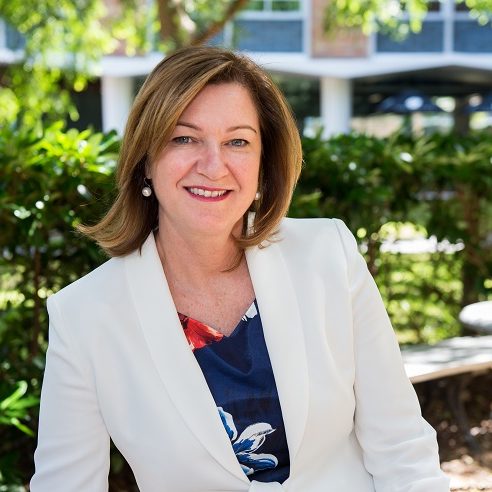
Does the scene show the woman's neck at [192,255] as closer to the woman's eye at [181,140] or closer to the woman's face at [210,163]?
the woman's face at [210,163]

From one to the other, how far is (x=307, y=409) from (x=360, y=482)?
260 millimetres

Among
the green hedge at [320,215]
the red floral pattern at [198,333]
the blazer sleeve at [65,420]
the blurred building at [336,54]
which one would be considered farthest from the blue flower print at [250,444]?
the blurred building at [336,54]

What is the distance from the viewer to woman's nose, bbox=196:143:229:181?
2017 mm

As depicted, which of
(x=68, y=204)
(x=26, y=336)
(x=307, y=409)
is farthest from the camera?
(x=26, y=336)

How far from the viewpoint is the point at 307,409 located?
202 cm

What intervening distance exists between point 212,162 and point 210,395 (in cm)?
53

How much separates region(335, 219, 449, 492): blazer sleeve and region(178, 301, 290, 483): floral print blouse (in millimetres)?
214

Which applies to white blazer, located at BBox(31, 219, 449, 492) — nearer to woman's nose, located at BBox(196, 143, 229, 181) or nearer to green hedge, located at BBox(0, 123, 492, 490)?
woman's nose, located at BBox(196, 143, 229, 181)

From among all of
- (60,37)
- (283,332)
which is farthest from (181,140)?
(60,37)

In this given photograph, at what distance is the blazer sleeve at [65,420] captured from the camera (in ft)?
6.50

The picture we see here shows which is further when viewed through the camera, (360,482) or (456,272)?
(456,272)

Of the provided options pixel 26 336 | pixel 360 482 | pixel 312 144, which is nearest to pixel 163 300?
pixel 360 482

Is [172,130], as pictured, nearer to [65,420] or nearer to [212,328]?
[212,328]

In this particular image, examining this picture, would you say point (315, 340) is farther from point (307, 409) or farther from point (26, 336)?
point (26, 336)
